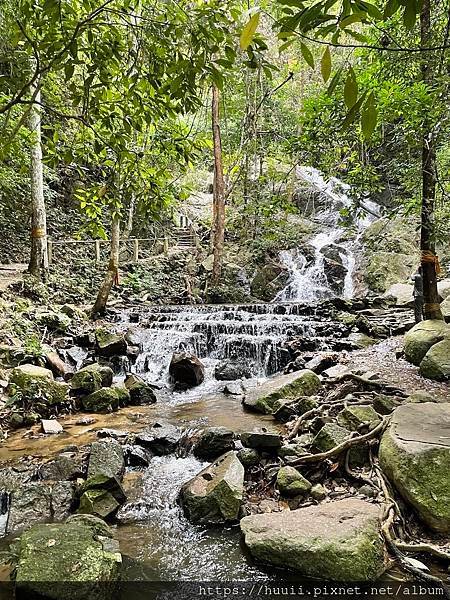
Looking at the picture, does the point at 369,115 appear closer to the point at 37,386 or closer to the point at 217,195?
the point at 37,386

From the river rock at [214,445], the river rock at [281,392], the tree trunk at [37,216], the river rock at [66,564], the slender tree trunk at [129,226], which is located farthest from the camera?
the slender tree trunk at [129,226]

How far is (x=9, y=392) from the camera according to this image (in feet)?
22.3

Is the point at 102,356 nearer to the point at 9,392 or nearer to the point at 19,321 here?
the point at 19,321

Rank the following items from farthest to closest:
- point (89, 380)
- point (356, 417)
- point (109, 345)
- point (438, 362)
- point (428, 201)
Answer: point (109, 345) → point (89, 380) → point (428, 201) → point (438, 362) → point (356, 417)

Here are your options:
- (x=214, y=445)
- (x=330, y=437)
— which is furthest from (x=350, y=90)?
(x=214, y=445)

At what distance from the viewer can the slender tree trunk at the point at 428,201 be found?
19.7 feet

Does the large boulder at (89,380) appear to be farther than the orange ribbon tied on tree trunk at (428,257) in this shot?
Yes

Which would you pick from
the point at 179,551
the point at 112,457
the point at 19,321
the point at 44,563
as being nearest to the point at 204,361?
the point at 19,321

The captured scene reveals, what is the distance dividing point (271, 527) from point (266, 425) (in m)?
2.71

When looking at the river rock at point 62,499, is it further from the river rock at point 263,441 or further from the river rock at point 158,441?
the river rock at point 263,441

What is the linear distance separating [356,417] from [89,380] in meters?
4.77

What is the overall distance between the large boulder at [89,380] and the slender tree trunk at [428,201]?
5.98m

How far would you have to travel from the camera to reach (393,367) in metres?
7.57

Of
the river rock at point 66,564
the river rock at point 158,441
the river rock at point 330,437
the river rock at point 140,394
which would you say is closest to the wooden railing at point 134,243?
the river rock at point 140,394
